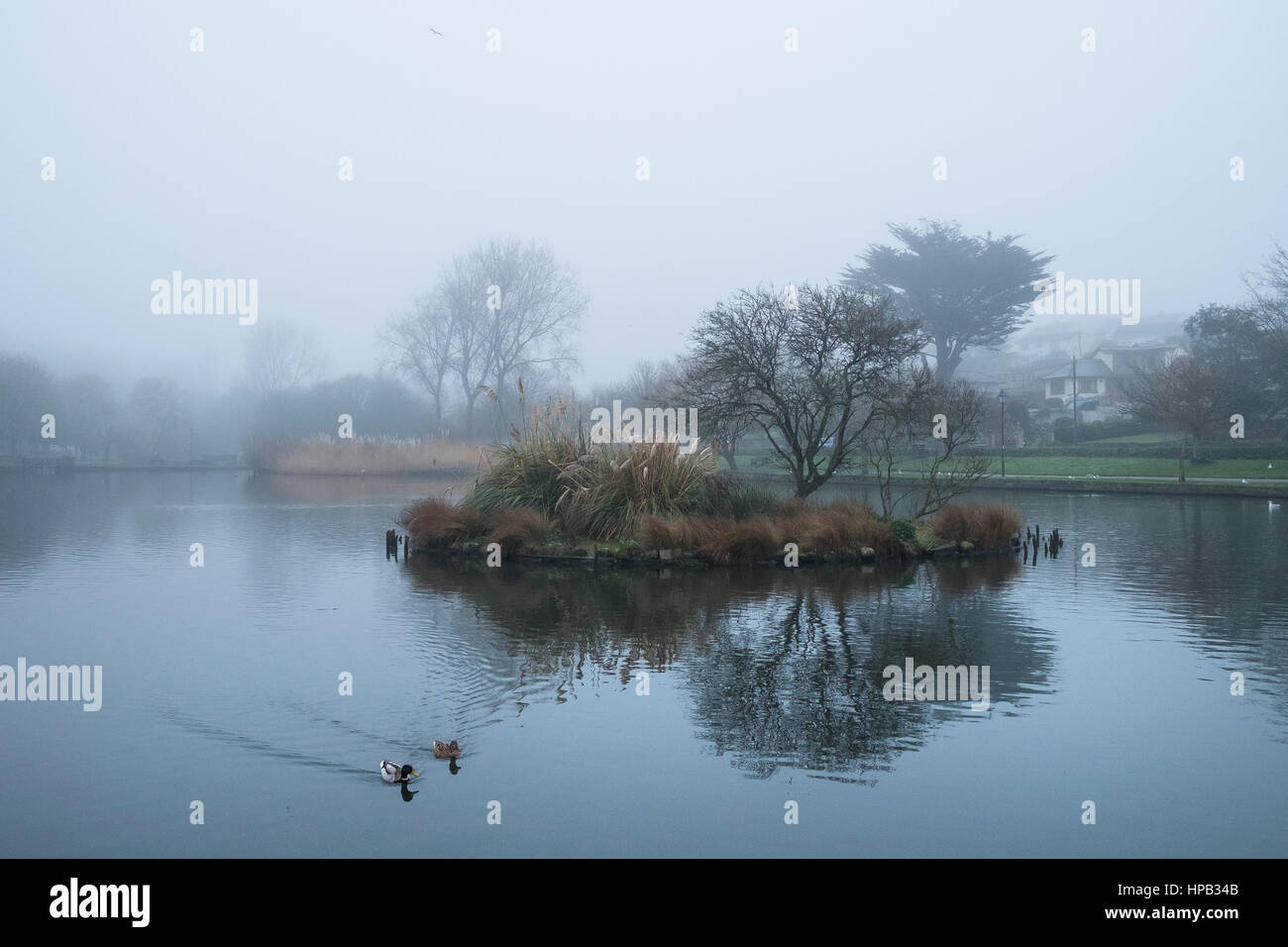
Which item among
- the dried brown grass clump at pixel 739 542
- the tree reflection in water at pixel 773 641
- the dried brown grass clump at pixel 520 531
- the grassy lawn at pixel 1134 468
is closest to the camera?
the tree reflection in water at pixel 773 641

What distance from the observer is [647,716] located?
31.1 ft

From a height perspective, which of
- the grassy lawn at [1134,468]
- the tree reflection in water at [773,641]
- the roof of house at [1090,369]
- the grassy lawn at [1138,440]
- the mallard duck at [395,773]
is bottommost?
the mallard duck at [395,773]

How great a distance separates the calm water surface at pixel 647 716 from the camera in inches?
270

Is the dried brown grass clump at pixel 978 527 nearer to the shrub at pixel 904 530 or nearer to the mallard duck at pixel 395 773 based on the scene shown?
the shrub at pixel 904 530

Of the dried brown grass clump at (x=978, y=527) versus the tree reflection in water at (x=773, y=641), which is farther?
the dried brown grass clump at (x=978, y=527)

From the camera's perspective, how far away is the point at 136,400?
277 feet

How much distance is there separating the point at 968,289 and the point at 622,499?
49.4 m

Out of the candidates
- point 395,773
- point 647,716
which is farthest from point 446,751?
point 647,716

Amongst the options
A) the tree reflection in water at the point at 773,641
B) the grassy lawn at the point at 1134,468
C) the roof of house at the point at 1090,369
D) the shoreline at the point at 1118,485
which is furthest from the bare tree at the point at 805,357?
the roof of house at the point at 1090,369

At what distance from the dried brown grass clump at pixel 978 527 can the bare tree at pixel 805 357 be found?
2.97m

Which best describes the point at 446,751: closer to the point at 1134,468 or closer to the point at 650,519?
the point at 650,519
